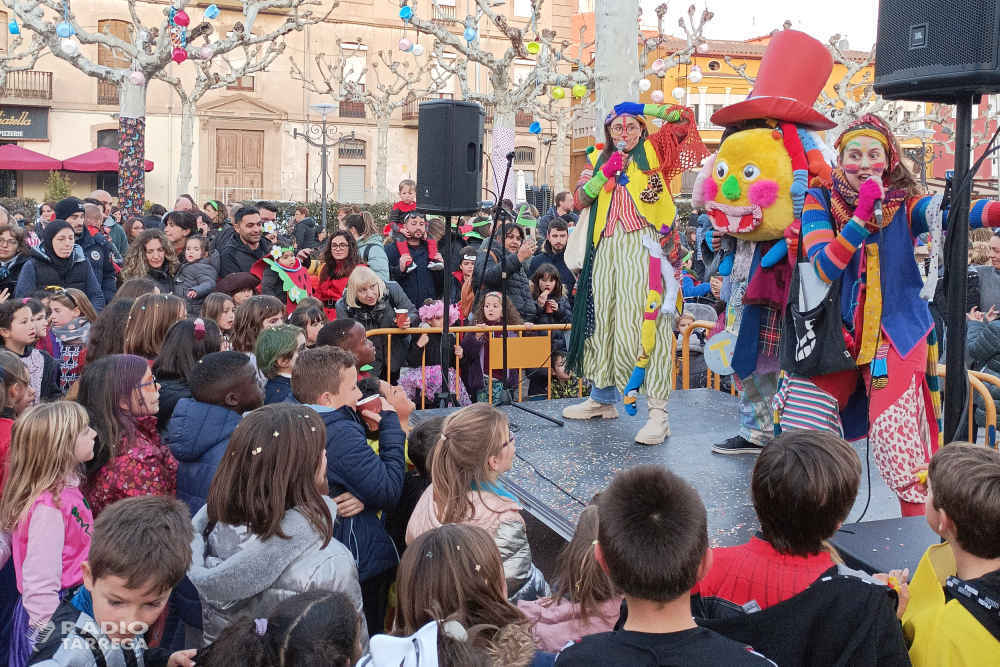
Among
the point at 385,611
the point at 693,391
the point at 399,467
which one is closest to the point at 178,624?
the point at 385,611

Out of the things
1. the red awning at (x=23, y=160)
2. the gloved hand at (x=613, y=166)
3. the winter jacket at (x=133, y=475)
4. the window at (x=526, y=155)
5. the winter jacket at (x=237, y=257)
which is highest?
the window at (x=526, y=155)

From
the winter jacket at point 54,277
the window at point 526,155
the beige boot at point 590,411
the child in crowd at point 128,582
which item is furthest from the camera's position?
the window at point 526,155

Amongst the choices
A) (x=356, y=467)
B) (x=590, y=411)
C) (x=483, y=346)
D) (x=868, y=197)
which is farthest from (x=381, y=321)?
(x=868, y=197)

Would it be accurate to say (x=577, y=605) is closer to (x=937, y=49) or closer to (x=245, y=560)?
(x=245, y=560)

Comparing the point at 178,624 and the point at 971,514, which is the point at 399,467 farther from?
the point at 971,514

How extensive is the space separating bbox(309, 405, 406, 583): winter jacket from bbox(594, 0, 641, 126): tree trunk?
6.59 m

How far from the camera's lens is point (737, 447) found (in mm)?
4867

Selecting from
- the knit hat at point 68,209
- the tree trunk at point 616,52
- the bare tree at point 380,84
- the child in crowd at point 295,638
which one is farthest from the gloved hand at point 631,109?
the bare tree at point 380,84

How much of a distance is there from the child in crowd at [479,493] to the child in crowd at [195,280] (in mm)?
3775

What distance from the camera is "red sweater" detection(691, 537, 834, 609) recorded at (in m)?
2.15

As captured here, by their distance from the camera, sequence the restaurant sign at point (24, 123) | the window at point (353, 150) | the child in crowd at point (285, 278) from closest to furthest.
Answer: the child in crowd at point (285, 278)
the restaurant sign at point (24, 123)
the window at point (353, 150)

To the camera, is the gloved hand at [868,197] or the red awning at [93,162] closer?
the gloved hand at [868,197]

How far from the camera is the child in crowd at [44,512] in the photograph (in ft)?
8.46

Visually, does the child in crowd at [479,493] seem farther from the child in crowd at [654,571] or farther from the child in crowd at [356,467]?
the child in crowd at [654,571]
